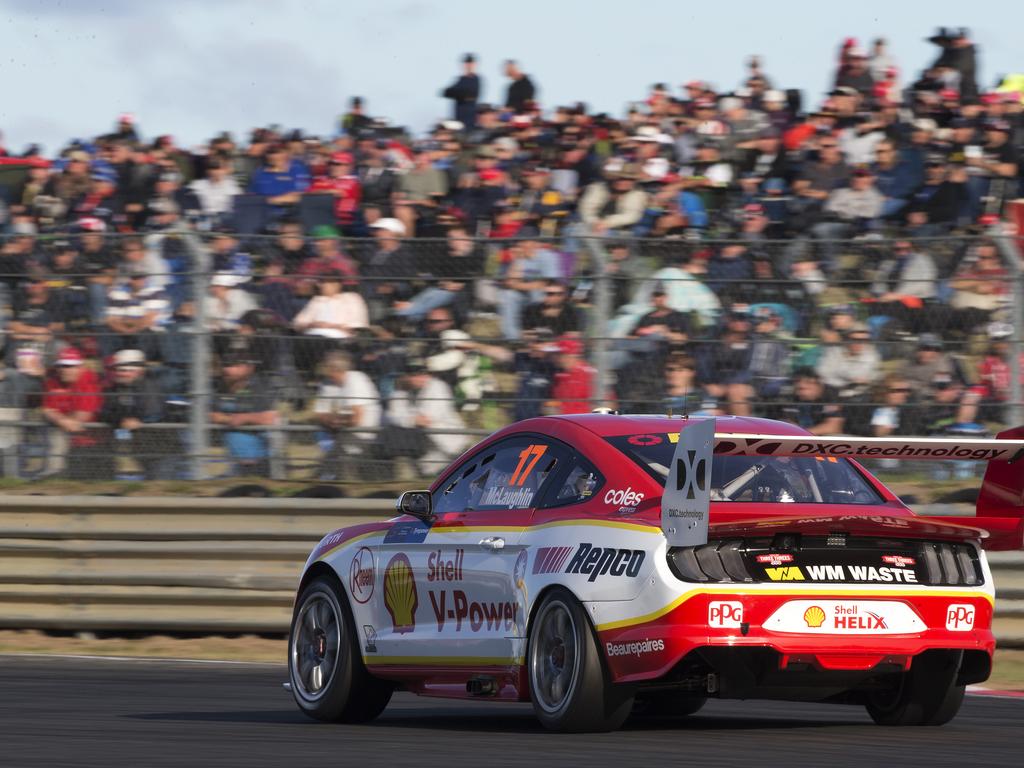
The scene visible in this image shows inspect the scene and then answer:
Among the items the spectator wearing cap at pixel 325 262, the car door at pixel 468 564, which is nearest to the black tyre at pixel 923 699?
the car door at pixel 468 564

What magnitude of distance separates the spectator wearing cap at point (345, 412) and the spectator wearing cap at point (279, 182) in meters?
3.88

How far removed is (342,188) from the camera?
51.2 ft

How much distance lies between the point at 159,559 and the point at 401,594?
4.95 m

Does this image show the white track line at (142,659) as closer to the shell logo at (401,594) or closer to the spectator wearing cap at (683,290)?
the spectator wearing cap at (683,290)

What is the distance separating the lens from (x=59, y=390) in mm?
12680

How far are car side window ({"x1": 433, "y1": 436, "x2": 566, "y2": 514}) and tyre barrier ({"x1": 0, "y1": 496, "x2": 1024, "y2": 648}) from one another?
3.99 meters

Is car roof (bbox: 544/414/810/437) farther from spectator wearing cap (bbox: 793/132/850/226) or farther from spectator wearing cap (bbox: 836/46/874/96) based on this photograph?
spectator wearing cap (bbox: 836/46/874/96)

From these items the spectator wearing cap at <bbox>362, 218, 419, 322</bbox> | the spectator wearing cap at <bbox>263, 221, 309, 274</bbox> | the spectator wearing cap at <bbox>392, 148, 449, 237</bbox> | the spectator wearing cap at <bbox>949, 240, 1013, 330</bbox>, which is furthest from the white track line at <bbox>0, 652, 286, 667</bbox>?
the spectator wearing cap at <bbox>949, 240, 1013, 330</bbox>

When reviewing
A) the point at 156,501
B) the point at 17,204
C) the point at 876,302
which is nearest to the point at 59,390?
the point at 156,501

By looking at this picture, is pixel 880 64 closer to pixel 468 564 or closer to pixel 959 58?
pixel 959 58

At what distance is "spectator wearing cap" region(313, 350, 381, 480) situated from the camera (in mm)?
11969

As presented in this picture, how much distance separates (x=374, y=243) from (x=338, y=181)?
3.72 metres

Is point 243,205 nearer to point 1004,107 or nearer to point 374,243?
point 374,243

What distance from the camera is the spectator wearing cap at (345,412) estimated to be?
39.3 feet
